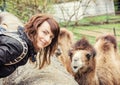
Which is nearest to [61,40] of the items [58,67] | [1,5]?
[58,67]

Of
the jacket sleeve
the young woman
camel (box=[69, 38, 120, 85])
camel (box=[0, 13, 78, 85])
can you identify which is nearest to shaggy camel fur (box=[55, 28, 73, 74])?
camel (box=[69, 38, 120, 85])

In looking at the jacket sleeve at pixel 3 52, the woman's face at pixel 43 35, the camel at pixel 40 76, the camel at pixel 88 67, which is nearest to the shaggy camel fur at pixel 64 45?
the camel at pixel 88 67

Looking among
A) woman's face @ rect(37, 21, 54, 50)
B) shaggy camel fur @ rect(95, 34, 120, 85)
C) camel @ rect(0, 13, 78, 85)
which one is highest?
woman's face @ rect(37, 21, 54, 50)

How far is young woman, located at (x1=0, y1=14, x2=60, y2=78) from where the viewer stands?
6.44 feet

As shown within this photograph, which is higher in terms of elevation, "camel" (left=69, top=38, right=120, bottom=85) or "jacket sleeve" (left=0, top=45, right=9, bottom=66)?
"jacket sleeve" (left=0, top=45, right=9, bottom=66)

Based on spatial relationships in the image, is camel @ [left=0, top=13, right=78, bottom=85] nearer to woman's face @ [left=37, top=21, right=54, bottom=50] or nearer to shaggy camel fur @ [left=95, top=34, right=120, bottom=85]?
woman's face @ [left=37, top=21, right=54, bottom=50]

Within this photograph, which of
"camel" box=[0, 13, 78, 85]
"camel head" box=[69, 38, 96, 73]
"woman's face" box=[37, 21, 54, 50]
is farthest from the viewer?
"camel head" box=[69, 38, 96, 73]

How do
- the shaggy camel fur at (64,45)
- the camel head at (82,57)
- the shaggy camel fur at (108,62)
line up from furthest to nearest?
the shaggy camel fur at (64,45) < the shaggy camel fur at (108,62) < the camel head at (82,57)

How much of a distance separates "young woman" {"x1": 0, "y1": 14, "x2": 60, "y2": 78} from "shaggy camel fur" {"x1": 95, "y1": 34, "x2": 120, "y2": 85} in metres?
1.05

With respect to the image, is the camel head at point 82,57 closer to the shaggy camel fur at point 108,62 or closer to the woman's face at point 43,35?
the shaggy camel fur at point 108,62

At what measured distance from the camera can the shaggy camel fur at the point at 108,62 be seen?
3.26m

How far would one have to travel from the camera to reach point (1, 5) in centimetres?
564

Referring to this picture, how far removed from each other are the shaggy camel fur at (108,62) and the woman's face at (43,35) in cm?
116

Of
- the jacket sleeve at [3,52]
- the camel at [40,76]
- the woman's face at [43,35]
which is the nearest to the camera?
the jacket sleeve at [3,52]
